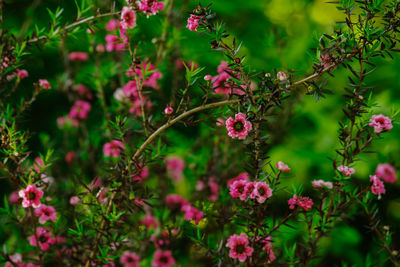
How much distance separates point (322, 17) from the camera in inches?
97.4

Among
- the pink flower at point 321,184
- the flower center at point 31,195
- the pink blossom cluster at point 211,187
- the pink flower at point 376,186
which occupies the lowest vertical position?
the pink blossom cluster at point 211,187

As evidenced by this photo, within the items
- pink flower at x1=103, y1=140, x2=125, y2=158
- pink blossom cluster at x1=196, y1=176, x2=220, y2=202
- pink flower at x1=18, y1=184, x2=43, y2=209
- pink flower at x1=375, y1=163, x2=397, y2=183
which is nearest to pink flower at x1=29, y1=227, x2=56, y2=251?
pink flower at x1=18, y1=184, x2=43, y2=209

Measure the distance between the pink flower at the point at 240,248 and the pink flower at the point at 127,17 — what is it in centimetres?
45

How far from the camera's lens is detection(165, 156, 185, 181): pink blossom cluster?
1466mm

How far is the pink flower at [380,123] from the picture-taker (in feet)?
2.34

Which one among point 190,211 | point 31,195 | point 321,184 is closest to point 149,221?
point 190,211

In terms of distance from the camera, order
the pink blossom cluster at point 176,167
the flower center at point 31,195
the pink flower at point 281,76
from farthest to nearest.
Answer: the pink blossom cluster at point 176,167, the flower center at point 31,195, the pink flower at point 281,76

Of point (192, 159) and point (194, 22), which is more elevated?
point (194, 22)

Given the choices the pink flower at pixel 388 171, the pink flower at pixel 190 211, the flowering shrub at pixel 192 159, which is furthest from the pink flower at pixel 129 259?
the pink flower at pixel 388 171

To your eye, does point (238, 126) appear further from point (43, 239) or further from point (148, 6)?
point (43, 239)

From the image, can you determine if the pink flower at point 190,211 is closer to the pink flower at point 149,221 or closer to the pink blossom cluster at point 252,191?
the pink flower at point 149,221

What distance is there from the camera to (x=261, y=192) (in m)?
0.68

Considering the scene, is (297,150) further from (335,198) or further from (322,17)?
(335,198)

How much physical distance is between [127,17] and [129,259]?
59 centimetres
